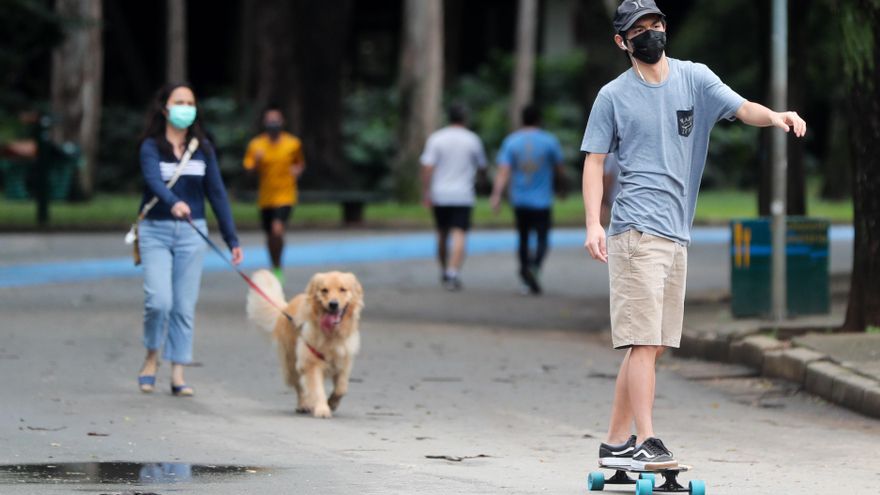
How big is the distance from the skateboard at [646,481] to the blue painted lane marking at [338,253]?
12.4 m

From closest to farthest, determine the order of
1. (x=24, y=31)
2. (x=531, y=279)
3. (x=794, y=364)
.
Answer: (x=794, y=364), (x=531, y=279), (x=24, y=31)

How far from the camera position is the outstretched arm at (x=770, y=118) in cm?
728

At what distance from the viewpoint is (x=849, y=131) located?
1293 cm

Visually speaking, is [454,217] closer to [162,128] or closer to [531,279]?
[531,279]

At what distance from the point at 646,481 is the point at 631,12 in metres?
Answer: 1.93

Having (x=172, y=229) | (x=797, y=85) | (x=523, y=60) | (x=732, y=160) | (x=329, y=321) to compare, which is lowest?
(x=329, y=321)

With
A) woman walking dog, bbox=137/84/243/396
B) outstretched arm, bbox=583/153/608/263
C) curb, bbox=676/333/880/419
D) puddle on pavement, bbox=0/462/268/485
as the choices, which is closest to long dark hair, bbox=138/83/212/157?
woman walking dog, bbox=137/84/243/396

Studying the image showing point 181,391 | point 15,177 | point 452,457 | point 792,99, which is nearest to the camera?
point 452,457

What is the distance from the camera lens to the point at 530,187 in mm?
19062

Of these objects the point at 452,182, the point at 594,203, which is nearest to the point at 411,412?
the point at 594,203

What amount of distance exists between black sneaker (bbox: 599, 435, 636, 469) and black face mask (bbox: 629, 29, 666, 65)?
160 cm

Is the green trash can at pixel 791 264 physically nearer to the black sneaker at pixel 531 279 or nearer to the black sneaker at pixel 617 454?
the black sneaker at pixel 531 279

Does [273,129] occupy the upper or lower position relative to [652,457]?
upper

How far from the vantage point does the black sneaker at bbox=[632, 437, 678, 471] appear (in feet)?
23.7
